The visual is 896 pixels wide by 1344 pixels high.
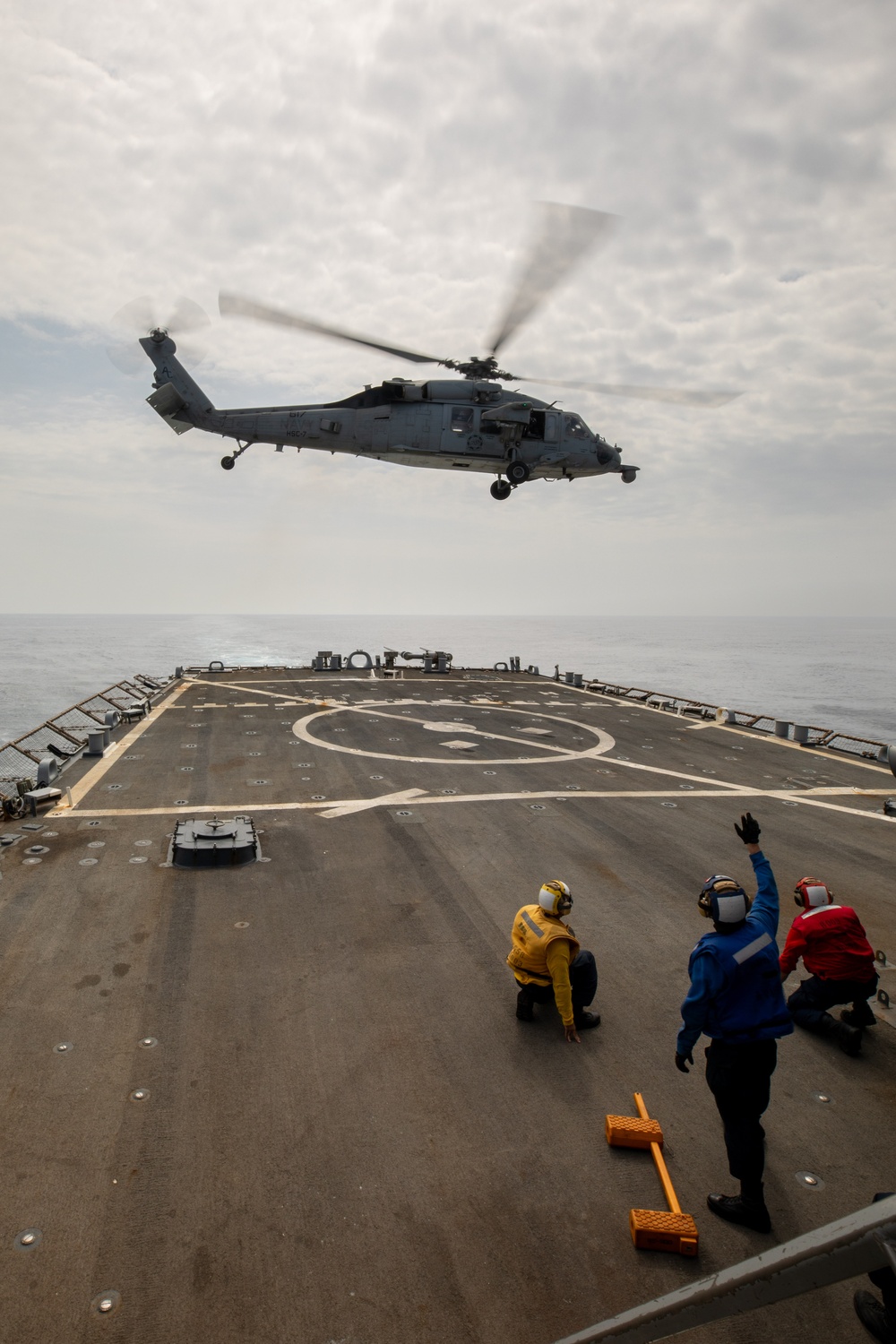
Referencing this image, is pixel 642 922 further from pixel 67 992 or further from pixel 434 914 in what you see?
Answer: pixel 67 992

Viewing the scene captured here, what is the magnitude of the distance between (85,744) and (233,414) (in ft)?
41.4

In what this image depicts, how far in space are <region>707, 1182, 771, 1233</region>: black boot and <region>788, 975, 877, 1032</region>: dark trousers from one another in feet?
7.33

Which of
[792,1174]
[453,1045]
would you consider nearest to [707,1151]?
[792,1174]

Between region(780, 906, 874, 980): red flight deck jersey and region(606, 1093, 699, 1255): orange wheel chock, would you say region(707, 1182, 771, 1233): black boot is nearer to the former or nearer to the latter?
region(606, 1093, 699, 1255): orange wheel chock

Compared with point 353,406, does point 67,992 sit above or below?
below

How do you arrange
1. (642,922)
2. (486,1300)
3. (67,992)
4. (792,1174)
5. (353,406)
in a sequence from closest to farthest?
1. (486,1300)
2. (792,1174)
3. (67,992)
4. (642,922)
5. (353,406)

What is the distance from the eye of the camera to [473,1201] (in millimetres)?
4652

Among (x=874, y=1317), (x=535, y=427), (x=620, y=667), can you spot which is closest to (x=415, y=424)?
(x=535, y=427)

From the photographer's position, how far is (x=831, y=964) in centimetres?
643

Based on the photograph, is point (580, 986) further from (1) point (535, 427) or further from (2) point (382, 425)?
(1) point (535, 427)

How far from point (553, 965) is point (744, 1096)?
1915mm

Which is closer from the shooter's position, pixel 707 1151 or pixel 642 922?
pixel 707 1151

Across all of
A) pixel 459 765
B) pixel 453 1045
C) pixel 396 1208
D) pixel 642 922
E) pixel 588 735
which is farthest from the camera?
pixel 588 735

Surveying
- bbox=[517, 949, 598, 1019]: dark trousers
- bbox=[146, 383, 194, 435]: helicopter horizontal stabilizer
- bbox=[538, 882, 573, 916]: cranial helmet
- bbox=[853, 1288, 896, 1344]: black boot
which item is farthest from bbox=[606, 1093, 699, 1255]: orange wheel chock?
bbox=[146, 383, 194, 435]: helicopter horizontal stabilizer
